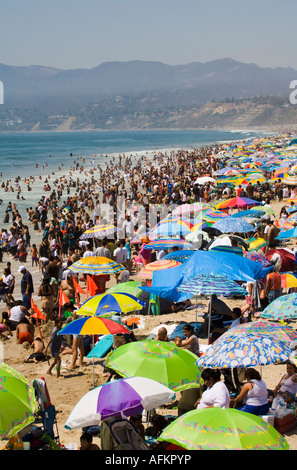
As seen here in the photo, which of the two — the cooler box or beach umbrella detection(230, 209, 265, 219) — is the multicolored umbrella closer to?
the cooler box

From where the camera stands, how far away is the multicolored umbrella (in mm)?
7703

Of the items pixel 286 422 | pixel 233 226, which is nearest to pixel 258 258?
pixel 233 226

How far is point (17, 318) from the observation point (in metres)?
11.6

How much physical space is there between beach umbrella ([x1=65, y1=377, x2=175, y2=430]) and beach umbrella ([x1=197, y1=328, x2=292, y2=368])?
26.5 inches

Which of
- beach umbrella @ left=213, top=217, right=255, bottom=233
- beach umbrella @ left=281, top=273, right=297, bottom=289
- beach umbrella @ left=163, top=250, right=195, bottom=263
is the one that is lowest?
beach umbrella @ left=281, top=273, right=297, bottom=289

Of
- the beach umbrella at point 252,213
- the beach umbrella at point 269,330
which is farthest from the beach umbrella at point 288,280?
the beach umbrella at point 252,213

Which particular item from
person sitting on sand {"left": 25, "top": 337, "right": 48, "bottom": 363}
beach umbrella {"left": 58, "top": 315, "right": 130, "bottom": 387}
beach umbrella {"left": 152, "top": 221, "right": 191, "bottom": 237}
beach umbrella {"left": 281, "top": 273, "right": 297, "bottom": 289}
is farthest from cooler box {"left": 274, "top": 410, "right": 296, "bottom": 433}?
beach umbrella {"left": 152, "top": 221, "right": 191, "bottom": 237}

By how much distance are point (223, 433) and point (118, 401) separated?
56.2 inches

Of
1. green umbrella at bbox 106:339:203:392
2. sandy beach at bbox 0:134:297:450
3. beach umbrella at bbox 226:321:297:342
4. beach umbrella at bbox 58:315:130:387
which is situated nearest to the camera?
green umbrella at bbox 106:339:203:392

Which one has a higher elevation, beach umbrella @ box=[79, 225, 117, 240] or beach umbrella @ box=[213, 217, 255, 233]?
beach umbrella @ box=[213, 217, 255, 233]

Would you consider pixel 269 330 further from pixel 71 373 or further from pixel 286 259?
pixel 286 259

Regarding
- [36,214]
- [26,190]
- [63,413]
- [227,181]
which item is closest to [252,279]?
[63,413]
